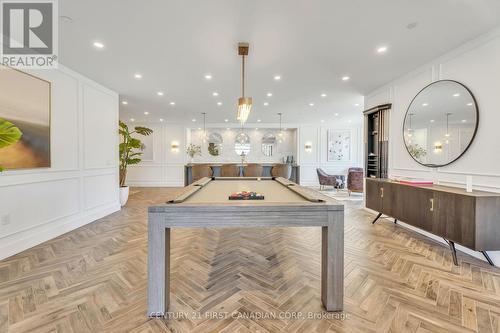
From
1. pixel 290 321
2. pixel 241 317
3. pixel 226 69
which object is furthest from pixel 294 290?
pixel 226 69

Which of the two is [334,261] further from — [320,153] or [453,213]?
[320,153]

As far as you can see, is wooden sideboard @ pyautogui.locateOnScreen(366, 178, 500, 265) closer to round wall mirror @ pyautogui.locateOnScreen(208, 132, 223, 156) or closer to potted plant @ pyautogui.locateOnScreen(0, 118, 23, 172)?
potted plant @ pyautogui.locateOnScreen(0, 118, 23, 172)

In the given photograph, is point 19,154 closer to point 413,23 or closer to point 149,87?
point 149,87

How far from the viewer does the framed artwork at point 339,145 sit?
32.5ft

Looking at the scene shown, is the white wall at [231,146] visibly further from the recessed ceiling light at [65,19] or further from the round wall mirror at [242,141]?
the recessed ceiling light at [65,19]

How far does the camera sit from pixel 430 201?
118 inches

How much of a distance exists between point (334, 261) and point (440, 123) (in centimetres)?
329

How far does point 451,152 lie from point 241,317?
385 centimetres

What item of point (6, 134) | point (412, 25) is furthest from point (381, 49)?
point (6, 134)

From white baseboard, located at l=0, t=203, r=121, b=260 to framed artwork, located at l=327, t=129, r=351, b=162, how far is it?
29.6ft

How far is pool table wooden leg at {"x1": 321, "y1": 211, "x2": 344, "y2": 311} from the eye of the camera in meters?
1.76

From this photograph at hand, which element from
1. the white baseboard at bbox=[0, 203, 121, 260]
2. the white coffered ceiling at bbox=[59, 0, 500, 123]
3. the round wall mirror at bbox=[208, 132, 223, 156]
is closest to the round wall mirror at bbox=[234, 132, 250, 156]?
the round wall mirror at bbox=[208, 132, 223, 156]

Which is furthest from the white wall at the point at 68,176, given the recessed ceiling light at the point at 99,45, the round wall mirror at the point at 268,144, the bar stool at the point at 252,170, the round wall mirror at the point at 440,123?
the round wall mirror at the point at 268,144

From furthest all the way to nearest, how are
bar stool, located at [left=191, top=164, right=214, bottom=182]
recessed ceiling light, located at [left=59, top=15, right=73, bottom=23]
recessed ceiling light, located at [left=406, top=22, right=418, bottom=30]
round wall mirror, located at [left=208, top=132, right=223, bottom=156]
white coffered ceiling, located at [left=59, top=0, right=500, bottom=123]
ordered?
round wall mirror, located at [left=208, top=132, right=223, bottom=156] < bar stool, located at [left=191, top=164, right=214, bottom=182] < recessed ceiling light, located at [left=406, top=22, right=418, bottom=30] < recessed ceiling light, located at [left=59, top=15, right=73, bottom=23] < white coffered ceiling, located at [left=59, top=0, right=500, bottom=123]
